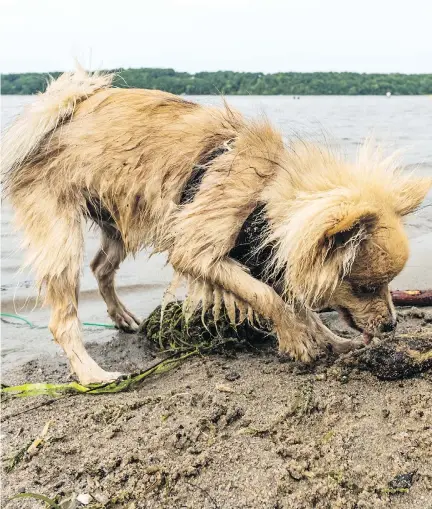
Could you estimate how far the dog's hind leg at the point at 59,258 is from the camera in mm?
4426

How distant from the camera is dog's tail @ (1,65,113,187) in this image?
443 cm

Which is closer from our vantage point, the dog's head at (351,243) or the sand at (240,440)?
the sand at (240,440)

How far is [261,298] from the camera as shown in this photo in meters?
3.96

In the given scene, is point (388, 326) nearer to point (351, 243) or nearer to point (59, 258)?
point (351, 243)

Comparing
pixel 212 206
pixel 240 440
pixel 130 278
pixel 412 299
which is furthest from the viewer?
pixel 130 278

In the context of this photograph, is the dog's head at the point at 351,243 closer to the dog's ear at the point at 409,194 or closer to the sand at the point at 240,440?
the dog's ear at the point at 409,194

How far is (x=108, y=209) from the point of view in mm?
4426

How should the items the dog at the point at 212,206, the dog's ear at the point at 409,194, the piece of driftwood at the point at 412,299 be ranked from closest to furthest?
the dog at the point at 212,206 → the dog's ear at the point at 409,194 → the piece of driftwood at the point at 412,299

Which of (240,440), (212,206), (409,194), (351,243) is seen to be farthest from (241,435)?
(409,194)

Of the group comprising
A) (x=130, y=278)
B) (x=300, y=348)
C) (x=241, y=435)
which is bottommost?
(x=130, y=278)

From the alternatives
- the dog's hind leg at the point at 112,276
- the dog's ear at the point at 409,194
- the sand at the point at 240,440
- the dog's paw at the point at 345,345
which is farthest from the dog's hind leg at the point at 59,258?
the dog's ear at the point at 409,194

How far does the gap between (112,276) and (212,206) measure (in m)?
1.83

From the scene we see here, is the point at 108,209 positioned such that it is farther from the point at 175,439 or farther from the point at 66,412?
the point at 175,439

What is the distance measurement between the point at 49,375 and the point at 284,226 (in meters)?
2.13
